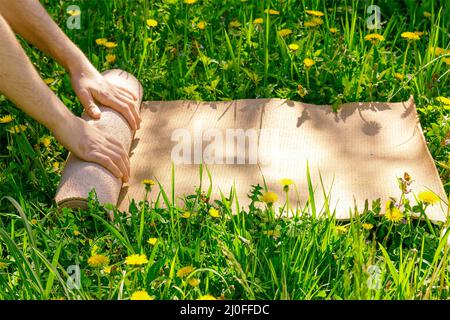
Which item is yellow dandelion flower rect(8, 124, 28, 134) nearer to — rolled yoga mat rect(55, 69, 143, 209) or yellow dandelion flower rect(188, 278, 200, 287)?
rolled yoga mat rect(55, 69, 143, 209)

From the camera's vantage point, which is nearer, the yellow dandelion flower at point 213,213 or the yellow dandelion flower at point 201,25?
the yellow dandelion flower at point 213,213

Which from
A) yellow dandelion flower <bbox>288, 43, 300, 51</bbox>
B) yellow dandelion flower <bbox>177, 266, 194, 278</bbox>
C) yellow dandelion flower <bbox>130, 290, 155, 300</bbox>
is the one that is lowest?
yellow dandelion flower <bbox>130, 290, 155, 300</bbox>

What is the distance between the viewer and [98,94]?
9.93ft

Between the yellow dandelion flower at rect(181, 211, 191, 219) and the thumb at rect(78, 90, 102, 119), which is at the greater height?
the thumb at rect(78, 90, 102, 119)

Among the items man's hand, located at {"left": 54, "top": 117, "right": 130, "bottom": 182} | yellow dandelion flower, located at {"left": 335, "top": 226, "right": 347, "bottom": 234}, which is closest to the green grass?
yellow dandelion flower, located at {"left": 335, "top": 226, "right": 347, "bottom": 234}

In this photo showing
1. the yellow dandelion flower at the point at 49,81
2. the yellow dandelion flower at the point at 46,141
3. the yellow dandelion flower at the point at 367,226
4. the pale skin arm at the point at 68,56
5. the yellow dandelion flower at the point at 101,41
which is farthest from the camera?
the yellow dandelion flower at the point at 101,41

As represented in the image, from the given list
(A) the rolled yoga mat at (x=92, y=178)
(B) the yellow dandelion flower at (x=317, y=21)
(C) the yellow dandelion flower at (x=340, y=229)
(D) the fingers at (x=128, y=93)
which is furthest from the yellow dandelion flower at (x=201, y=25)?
(C) the yellow dandelion flower at (x=340, y=229)

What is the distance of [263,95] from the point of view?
3.36 m

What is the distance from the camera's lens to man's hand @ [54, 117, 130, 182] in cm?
273

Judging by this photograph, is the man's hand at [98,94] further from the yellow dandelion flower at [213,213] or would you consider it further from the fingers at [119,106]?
the yellow dandelion flower at [213,213]

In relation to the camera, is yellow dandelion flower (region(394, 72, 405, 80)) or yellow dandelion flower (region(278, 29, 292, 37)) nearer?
yellow dandelion flower (region(394, 72, 405, 80))

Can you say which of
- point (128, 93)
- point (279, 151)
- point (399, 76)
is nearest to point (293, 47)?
point (399, 76)

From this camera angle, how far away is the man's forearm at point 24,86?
2662 mm

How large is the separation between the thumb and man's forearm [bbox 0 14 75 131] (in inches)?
6.9
